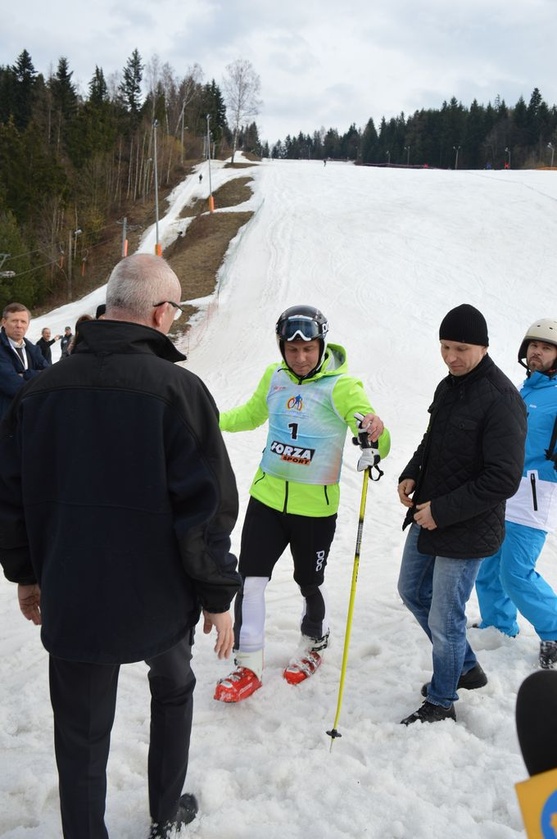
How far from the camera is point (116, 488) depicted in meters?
2.14

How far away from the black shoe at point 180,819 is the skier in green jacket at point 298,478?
3.07 feet

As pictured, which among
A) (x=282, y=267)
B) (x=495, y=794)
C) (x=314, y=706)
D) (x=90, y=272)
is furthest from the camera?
(x=90, y=272)

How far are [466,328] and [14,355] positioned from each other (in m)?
4.90

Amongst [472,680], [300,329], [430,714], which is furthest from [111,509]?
[472,680]

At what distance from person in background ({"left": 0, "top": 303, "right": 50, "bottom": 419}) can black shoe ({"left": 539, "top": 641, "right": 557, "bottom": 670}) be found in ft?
16.7

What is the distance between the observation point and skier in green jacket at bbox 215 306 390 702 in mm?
3770

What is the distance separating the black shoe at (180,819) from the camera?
2551 millimetres

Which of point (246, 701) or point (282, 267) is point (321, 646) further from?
point (282, 267)

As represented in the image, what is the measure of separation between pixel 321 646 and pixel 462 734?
3.78 feet

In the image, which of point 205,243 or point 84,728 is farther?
point 205,243

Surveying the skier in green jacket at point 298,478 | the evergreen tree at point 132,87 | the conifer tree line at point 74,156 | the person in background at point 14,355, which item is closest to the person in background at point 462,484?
the skier in green jacket at point 298,478

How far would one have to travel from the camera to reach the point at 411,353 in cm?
1705

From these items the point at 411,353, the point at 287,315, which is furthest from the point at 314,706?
the point at 411,353

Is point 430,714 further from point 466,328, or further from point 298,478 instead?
point 466,328
